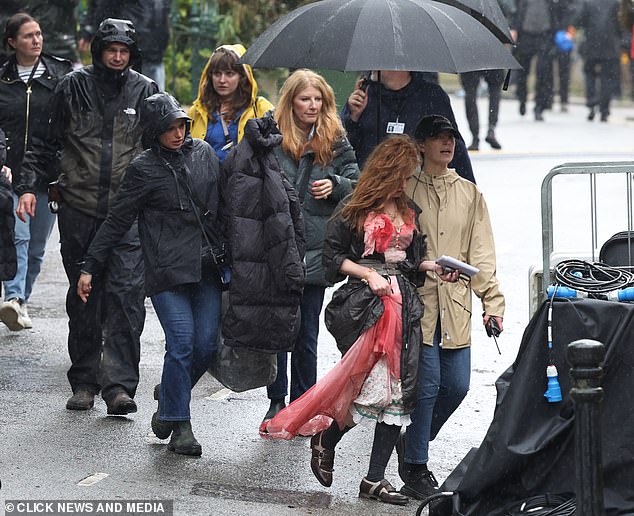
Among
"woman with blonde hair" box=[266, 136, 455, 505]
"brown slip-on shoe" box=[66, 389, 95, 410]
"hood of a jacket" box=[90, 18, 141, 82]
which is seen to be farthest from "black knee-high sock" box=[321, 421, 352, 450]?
"hood of a jacket" box=[90, 18, 141, 82]

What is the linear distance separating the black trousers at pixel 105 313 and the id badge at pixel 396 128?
150 cm

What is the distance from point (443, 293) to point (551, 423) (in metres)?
0.95

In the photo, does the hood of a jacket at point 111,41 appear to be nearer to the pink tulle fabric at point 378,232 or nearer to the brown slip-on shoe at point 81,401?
the brown slip-on shoe at point 81,401

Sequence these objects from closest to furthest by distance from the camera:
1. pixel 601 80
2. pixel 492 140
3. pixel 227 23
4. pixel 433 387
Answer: pixel 433 387
pixel 227 23
pixel 492 140
pixel 601 80

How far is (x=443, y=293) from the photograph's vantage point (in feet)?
21.1

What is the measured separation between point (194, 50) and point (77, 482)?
380 inches

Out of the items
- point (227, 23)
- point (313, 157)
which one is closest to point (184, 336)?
point (313, 157)

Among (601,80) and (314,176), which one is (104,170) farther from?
(601,80)

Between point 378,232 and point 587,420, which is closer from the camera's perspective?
point 587,420

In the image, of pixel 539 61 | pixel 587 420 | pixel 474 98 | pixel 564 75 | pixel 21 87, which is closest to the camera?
pixel 587 420

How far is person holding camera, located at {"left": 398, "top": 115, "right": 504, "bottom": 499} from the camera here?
6.38 meters

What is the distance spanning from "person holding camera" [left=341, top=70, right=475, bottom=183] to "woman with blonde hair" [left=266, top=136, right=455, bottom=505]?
1143 millimetres

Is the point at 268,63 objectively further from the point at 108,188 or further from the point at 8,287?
the point at 8,287

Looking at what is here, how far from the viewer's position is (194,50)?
15.4 meters
